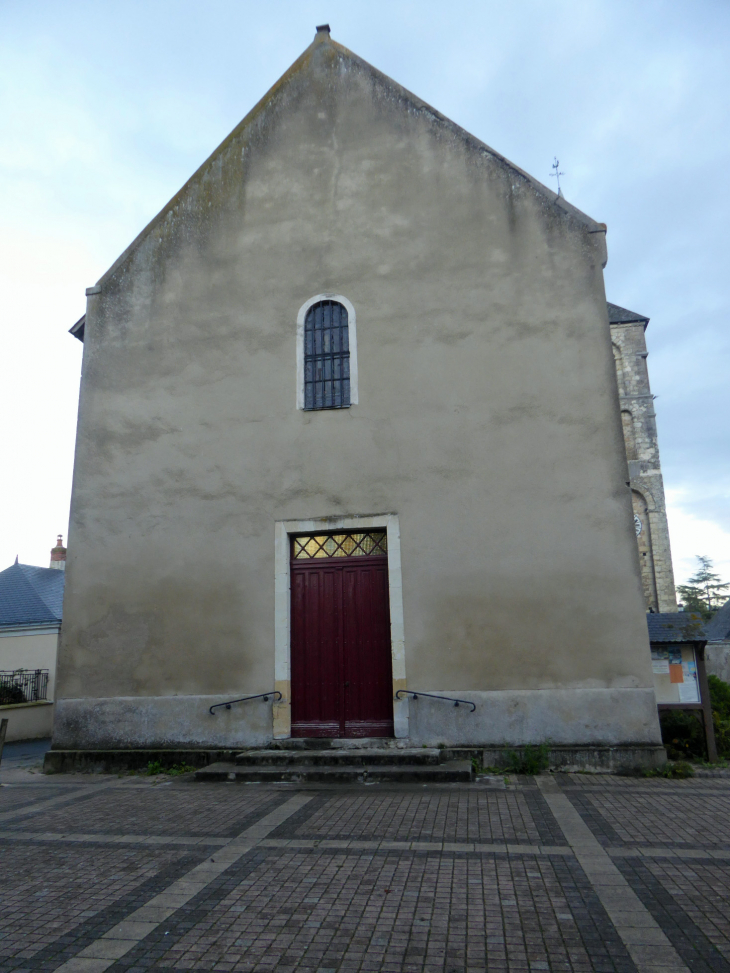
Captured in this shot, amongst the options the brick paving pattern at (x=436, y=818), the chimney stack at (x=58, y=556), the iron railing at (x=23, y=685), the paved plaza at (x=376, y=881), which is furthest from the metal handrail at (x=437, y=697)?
the chimney stack at (x=58, y=556)

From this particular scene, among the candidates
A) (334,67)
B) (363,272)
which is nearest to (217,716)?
(363,272)

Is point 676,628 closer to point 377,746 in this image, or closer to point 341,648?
point 377,746

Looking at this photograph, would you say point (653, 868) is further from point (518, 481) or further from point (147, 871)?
point (518, 481)

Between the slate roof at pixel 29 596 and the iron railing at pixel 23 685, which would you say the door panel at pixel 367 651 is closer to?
the iron railing at pixel 23 685

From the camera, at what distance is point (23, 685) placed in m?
16.3

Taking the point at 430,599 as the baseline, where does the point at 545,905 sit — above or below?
below

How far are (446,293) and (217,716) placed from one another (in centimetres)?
658

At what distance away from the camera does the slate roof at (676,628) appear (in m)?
9.01

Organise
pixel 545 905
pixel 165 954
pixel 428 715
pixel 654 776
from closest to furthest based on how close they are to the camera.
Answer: pixel 165 954 → pixel 545 905 → pixel 654 776 → pixel 428 715

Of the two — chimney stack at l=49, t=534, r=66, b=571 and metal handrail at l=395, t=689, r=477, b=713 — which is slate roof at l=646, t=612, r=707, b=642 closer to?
metal handrail at l=395, t=689, r=477, b=713

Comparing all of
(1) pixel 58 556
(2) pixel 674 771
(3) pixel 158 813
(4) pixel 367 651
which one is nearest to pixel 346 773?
(4) pixel 367 651

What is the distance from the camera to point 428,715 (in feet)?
28.8

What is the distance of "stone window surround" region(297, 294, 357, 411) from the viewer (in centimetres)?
984

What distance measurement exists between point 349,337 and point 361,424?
4.37ft
